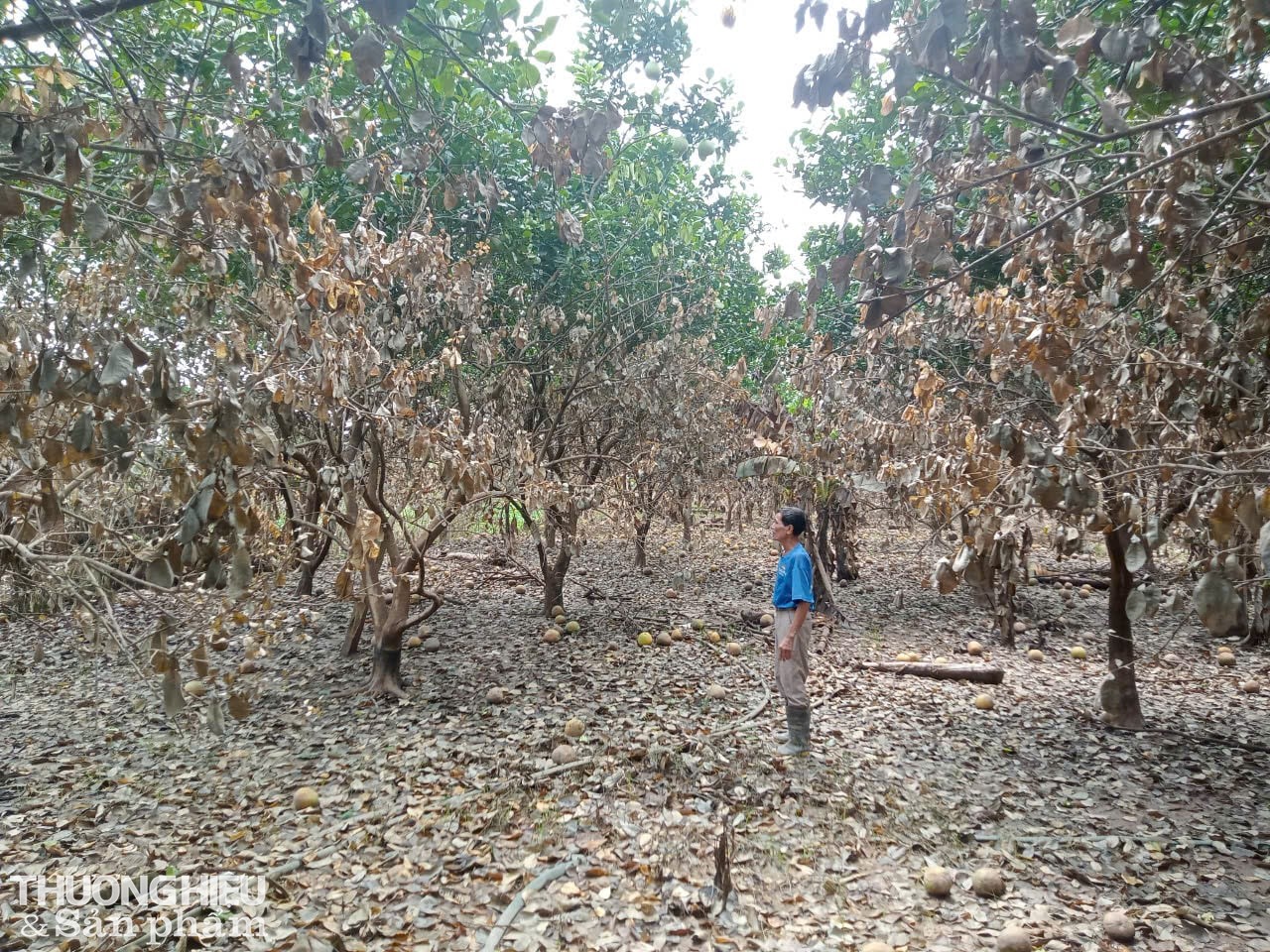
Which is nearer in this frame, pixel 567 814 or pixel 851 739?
pixel 567 814

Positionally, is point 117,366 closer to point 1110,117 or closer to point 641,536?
point 1110,117

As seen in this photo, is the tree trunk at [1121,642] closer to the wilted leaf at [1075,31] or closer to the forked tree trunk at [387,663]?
the wilted leaf at [1075,31]

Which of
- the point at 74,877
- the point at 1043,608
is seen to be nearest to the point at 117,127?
the point at 74,877

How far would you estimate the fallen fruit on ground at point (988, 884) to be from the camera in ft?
9.93

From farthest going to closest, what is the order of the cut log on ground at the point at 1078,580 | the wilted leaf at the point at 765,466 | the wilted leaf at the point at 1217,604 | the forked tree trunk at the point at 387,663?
1. the cut log on ground at the point at 1078,580
2. the forked tree trunk at the point at 387,663
3. the wilted leaf at the point at 765,466
4. the wilted leaf at the point at 1217,604

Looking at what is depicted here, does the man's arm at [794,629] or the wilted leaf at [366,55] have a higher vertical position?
the wilted leaf at [366,55]

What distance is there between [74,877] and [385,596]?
248cm

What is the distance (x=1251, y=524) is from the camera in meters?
1.93

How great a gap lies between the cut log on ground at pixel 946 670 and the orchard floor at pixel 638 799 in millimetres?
139

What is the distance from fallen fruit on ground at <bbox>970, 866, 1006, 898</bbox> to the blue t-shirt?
1653mm


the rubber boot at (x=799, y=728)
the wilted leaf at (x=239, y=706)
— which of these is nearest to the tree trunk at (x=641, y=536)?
the rubber boot at (x=799, y=728)

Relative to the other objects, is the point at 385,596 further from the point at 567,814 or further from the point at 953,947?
the point at 953,947

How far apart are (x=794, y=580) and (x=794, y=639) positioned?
35 cm

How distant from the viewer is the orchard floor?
288 cm
